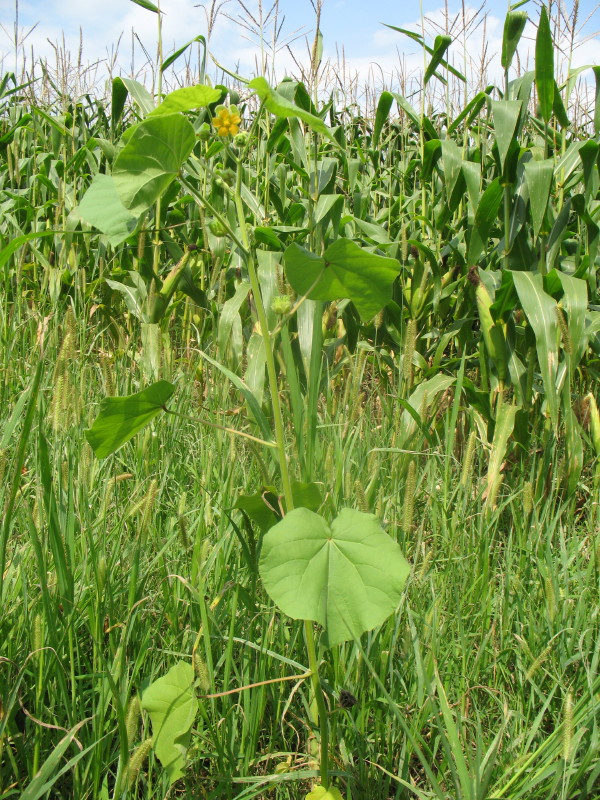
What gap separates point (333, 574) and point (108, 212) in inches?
19.1

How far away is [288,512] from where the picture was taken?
28.8 inches

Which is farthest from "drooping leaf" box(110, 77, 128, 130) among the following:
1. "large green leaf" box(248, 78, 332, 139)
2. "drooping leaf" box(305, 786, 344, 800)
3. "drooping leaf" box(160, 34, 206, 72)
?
"drooping leaf" box(305, 786, 344, 800)

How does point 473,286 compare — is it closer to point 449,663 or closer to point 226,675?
A: point 449,663

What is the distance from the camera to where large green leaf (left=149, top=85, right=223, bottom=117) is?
2.29ft

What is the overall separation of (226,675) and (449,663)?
0.39 meters

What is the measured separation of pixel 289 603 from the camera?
0.69m

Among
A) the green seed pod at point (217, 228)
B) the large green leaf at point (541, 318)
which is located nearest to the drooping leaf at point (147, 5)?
the large green leaf at point (541, 318)

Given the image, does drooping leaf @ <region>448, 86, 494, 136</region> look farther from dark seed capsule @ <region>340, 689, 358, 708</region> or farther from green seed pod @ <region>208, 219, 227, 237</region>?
dark seed capsule @ <region>340, 689, 358, 708</region>

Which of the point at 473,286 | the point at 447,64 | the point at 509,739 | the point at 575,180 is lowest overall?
the point at 509,739

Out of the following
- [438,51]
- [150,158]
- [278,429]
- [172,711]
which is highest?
[438,51]

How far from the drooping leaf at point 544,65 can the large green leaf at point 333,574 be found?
205cm

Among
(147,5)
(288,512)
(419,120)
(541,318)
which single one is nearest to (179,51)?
(147,5)

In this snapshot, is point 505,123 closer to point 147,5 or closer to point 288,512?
point 147,5

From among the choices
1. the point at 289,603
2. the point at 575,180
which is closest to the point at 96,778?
the point at 289,603
